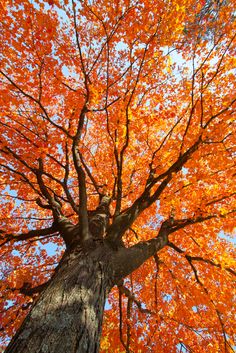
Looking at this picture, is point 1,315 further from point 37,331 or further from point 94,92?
point 94,92

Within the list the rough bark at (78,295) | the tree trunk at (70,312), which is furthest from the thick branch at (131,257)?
the tree trunk at (70,312)

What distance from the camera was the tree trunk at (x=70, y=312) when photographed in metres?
2.21

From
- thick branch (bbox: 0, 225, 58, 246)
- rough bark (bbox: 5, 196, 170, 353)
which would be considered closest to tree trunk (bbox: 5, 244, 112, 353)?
rough bark (bbox: 5, 196, 170, 353)

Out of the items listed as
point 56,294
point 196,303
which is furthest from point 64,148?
point 196,303

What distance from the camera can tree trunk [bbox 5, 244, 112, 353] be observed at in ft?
7.23

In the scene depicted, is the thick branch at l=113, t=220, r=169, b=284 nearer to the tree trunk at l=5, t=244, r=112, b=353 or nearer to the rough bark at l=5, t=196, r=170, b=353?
the rough bark at l=5, t=196, r=170, b=353

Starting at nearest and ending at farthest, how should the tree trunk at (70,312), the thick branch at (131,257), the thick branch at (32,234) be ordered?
1. the tree trunk at (70,312)
2. the thick branch at (131,257)
3. the thick branch at (32,234)

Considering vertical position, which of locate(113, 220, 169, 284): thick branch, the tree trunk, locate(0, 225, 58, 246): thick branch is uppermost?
locate(0, 225, 58, 246): thick branch

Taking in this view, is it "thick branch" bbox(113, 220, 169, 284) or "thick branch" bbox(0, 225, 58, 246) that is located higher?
"thick branch" bbox(0, 225, 58, 246)

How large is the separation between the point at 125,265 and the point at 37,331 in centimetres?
184

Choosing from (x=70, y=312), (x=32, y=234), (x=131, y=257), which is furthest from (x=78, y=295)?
(x=32, y=234)

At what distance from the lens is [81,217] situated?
3.91m

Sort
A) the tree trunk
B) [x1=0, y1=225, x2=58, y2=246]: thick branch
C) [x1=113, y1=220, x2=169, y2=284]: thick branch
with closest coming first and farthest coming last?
the tree trunk < [x1=113, y1=220, x2=169, y2=284]: thick branch < [x1=0, y1=225, x2=58, y2=246]: thick branch

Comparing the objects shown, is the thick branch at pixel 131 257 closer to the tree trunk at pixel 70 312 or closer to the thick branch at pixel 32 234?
the tree trunk at pixel 70 312
